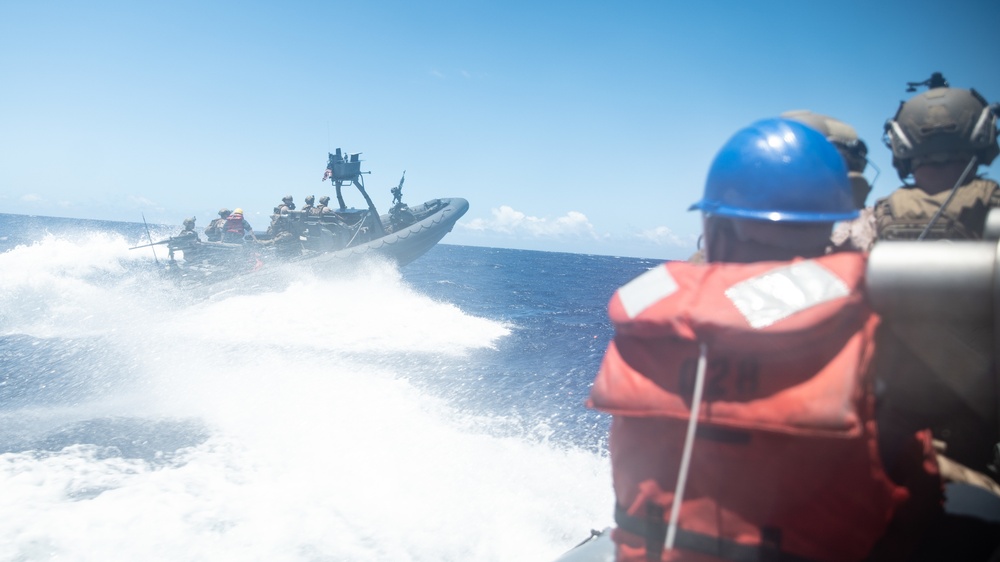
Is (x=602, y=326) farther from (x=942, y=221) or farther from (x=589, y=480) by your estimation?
(x=942, y=221)

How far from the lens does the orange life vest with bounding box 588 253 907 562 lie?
1223mm

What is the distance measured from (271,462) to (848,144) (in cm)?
657

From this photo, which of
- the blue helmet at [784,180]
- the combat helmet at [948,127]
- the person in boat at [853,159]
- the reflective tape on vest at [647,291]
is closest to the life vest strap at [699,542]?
the reflective tape on vest at [647,291]

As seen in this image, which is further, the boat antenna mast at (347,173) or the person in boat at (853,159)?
the boat antenna mast at (347,173)

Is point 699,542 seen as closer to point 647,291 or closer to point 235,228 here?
point 647,291

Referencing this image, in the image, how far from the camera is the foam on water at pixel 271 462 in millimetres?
5109

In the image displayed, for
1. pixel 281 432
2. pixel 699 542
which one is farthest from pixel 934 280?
pixel 281 432

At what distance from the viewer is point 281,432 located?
778 centimetres

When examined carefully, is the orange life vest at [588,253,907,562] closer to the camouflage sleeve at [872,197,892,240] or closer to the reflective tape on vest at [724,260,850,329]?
the reflective tape on vest at [724,260,850,329]

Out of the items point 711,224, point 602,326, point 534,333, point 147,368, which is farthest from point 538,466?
point 602,326

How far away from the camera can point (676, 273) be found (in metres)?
1.49

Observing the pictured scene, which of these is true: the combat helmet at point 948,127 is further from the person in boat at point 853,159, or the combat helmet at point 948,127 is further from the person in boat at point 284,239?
the person in boat at point 284,239

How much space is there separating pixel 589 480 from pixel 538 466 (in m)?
0.68

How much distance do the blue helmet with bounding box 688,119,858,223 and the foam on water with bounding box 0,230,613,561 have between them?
178 inches
